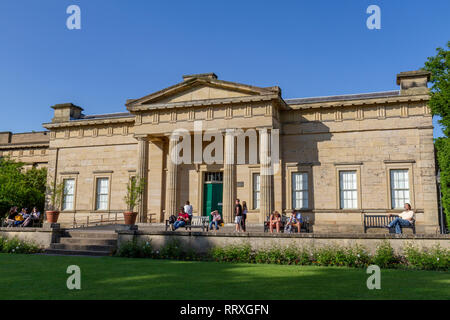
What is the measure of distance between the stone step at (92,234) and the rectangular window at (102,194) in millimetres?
10356

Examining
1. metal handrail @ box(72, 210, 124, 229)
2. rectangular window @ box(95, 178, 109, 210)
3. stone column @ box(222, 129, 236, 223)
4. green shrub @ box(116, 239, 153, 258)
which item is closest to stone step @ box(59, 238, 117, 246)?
green shrub @ box(116, 239, 153, 258)

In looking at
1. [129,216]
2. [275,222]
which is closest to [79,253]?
[129,216]

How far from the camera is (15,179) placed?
3183 centimetres

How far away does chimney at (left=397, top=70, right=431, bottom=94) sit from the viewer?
2402cm

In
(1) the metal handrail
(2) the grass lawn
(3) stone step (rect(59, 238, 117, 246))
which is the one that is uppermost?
(1) the metal handrail

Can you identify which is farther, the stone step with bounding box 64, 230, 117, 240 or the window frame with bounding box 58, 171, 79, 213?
the window frame with bounding box 58, 171, 79, 213

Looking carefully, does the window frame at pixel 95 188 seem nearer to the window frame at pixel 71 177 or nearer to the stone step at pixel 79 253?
the window frame at pixel 71 177

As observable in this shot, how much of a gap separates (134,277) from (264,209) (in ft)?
44.2

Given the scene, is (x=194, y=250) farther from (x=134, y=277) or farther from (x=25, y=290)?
(x=25, y=290)

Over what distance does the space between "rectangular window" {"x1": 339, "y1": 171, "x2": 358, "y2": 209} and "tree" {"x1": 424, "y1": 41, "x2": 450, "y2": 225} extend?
475 centimetres

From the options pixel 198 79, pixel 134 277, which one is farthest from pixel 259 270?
pixel 198 79

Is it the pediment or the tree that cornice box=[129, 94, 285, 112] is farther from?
the tree

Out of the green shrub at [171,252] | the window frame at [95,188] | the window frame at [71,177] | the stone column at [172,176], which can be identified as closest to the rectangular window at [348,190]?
the stone column at [172,176]

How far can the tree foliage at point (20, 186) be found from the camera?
100ft
